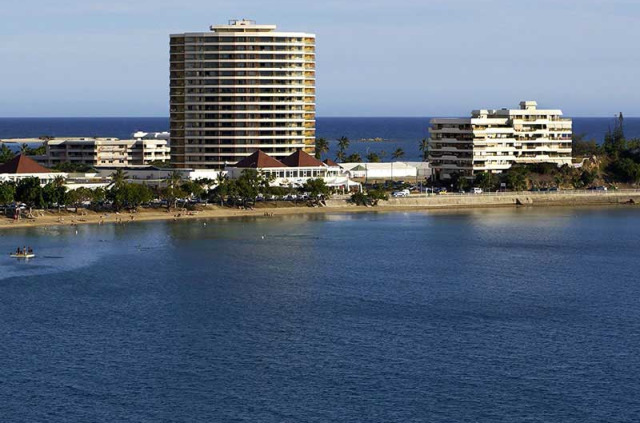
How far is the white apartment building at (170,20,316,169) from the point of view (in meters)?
150

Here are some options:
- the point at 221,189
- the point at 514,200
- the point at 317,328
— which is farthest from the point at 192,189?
the point at 317,328

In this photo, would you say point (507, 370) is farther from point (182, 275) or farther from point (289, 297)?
point (182, 275)

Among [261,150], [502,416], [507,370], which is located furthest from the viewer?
[261,150]

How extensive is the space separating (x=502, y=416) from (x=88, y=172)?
10861cm

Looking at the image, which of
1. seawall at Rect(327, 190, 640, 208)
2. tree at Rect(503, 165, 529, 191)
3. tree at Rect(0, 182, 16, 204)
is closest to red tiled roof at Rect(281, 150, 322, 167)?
seawall at Rect(327, 190, 640, 208)

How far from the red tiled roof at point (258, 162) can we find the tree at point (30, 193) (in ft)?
93.2

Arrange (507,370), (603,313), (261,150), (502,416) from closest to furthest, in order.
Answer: (502,416), (507,370), (603,313), (261,150)

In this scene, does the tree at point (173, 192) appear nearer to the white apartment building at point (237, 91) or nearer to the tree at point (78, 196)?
the tree at point (78, 196)

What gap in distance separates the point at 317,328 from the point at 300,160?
79859 millimetres

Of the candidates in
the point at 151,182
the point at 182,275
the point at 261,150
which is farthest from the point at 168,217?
the point at 182,275

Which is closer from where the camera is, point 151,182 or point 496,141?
point 151,182

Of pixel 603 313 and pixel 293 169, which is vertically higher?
pixel 293 169

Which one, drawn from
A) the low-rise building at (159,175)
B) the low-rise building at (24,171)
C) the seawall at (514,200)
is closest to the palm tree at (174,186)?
the low-rise building at (159,175)

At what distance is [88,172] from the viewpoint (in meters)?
154
